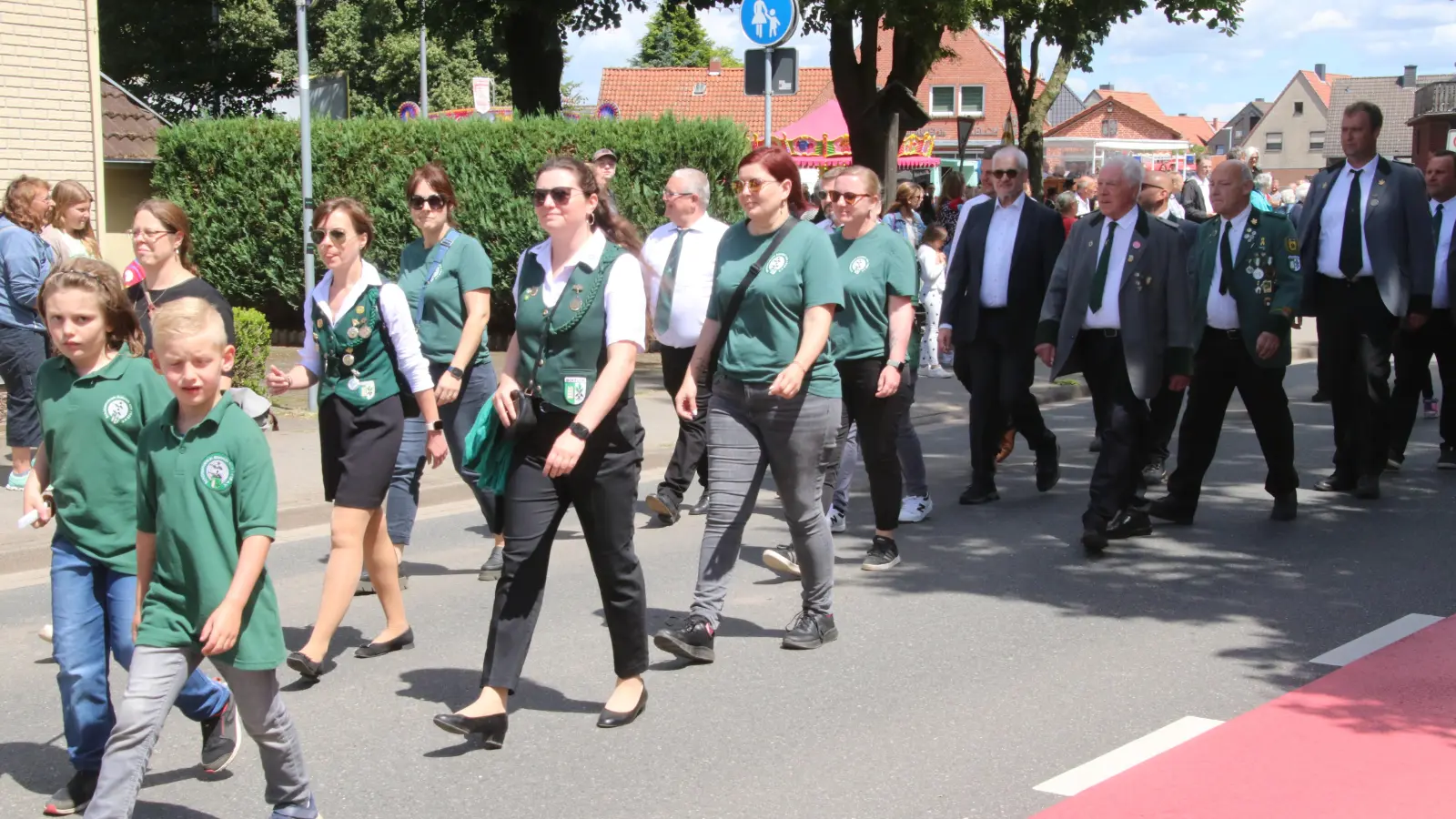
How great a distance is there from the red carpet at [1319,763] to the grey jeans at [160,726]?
2057 millimetres

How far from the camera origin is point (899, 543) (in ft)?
26.4

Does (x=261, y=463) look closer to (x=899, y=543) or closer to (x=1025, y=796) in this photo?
(x=1025, y=796)

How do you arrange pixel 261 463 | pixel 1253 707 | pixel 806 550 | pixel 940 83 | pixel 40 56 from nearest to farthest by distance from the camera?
1. pixel 261 463
2. pixel 1253 707
3. pixel 806 550
4. pixel 40 56
5. pixel 940 83

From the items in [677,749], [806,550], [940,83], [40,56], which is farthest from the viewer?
[940,83]

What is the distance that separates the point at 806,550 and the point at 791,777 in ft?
4.83

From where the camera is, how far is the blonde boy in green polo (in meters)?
3.75

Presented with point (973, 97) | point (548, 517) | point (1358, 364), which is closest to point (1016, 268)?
point (1358, 364)

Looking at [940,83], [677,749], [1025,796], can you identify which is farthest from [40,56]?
[940,83]

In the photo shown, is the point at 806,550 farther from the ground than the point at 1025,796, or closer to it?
farther from the ground

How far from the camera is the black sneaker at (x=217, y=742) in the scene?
181 inches

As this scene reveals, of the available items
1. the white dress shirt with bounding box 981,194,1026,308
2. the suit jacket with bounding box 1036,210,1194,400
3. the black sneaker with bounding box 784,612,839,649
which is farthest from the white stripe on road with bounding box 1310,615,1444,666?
the white dress shirt with bounding box 981,194,1026,308

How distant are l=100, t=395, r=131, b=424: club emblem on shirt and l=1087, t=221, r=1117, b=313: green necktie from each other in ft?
16.0

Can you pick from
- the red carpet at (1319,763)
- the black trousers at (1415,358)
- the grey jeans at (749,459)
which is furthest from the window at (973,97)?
the red carpet at (1319,763)

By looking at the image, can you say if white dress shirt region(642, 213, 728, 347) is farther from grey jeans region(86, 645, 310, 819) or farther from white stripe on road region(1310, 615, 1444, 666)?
grey jeans region(86, 645, 310, 819)
